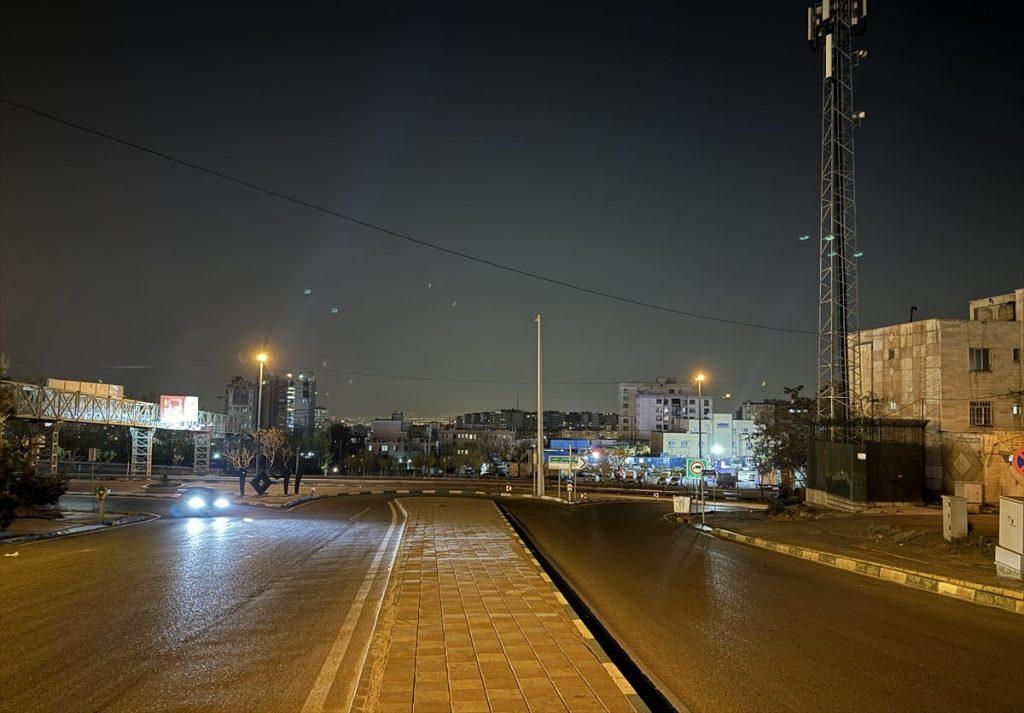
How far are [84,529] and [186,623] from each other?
1468 cm

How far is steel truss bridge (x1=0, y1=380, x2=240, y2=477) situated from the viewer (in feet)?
104

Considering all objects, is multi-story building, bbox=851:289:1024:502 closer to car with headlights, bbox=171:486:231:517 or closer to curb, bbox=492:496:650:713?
curb, bbox=492:496:650:713

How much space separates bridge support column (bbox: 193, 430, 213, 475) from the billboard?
12.3 feet

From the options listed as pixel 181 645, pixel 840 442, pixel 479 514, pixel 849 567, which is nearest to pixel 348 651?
pixel 181 645

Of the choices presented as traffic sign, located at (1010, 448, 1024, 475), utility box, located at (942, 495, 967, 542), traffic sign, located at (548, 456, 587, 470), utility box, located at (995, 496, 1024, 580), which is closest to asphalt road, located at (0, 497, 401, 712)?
utility box, located at (995, 496, 1024, 580)

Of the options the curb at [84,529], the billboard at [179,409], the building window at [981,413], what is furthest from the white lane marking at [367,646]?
the billboard at [179,409]

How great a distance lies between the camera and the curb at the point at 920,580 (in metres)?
11.0

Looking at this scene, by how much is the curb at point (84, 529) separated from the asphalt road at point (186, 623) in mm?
1521

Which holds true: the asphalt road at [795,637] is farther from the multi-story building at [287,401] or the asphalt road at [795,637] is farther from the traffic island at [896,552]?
the multi-story building at [287,401]

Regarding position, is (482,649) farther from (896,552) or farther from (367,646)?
(896,552)

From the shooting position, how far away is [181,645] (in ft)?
25.0

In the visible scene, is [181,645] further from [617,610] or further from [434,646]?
[617,610]

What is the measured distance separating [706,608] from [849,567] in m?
6.53

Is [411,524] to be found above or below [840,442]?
below
